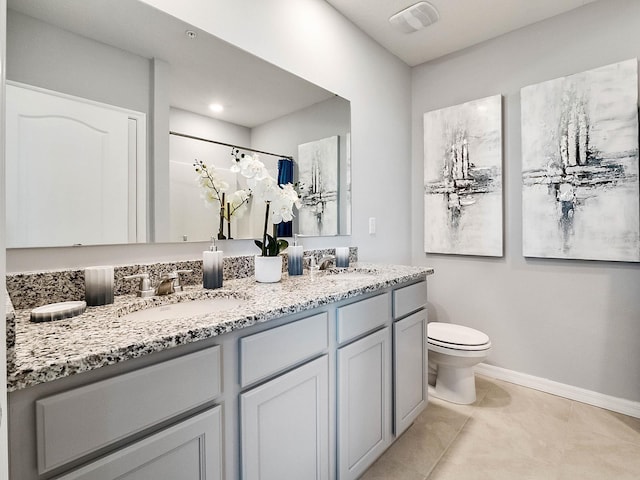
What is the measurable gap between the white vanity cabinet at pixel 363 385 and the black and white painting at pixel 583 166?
1.39m

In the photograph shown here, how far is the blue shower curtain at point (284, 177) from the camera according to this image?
1.83 metres

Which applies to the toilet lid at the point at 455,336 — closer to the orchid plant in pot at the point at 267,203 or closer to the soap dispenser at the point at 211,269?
the orchid plant in pot at the point at 267,203

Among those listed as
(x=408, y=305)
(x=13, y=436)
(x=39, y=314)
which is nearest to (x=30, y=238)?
(x=39, y=314)

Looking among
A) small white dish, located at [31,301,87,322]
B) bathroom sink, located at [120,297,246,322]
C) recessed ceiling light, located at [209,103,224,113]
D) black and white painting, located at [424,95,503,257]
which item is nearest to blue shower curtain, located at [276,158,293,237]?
recessed ceiling light, located at [209,103,224,113]

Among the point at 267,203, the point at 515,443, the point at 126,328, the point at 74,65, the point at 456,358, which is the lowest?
the point at 515,443

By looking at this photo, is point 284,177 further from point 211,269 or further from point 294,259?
point 211,269

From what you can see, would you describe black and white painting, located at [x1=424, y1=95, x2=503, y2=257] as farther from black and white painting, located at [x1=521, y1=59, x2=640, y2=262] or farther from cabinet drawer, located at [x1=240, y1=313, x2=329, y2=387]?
cabinet drawer, located at [x1=240, y1=313, x2=329, y2=387]

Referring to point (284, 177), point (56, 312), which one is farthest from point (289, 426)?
point (284, 177)

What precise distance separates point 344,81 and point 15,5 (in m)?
1.65

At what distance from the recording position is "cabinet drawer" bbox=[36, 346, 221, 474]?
62 cm

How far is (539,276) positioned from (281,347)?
2058mm

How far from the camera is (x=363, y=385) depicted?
55.6 inches

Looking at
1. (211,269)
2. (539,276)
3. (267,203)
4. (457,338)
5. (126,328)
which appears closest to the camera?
(126,328)

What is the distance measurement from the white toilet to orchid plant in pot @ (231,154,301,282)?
4.00ft
